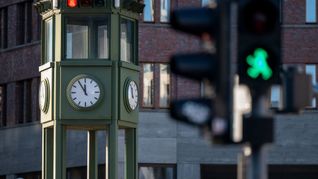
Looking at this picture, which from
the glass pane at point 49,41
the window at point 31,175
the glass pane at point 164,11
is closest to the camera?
the glass pane at point 49,41

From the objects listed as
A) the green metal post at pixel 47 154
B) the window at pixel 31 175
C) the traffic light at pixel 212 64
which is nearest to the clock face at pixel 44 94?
the green metal post at pixel 47 154

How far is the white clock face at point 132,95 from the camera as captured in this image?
33281 mm

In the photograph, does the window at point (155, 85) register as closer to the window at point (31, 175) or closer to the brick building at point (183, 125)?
the brick building at point (183, 125)

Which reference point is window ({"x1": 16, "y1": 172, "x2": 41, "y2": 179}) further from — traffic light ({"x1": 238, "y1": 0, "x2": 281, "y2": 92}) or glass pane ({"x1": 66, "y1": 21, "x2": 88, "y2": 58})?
traffic light ({"x1": 238, "y1": 0, "x2": 281, "y2": 92})

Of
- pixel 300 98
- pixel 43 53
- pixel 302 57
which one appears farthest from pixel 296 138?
pixel 300 98

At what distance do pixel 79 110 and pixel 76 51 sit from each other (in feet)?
4.88

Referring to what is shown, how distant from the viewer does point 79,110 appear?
3275cm

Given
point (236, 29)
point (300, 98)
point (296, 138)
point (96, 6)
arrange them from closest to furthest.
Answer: point (236, 29), point (300, 98), point (96, 6), point (296, 138)

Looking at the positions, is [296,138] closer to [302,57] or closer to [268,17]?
[302,57]

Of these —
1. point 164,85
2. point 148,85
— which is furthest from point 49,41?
point 164,85

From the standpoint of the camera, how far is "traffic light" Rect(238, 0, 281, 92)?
1151cm

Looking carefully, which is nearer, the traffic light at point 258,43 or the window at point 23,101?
the traffic light at point 258,43

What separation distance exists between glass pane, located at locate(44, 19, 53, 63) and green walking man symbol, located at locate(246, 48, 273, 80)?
21894 mm

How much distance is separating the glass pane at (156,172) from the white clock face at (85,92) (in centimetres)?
2126
